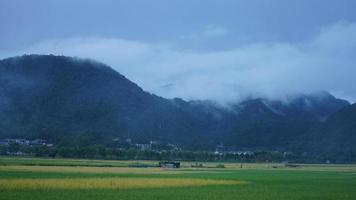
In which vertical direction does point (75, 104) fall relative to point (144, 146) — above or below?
above

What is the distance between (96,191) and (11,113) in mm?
107610

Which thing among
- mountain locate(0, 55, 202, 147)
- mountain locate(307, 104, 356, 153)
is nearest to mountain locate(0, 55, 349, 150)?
mountain locate(0, 55, 202, 147)

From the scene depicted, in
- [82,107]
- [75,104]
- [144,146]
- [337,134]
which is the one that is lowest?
[144,146]

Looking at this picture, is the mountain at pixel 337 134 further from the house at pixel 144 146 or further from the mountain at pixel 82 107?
the house at pixel 144 146

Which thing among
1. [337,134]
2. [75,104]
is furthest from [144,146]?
[337,134]

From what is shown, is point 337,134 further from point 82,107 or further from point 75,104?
point 75,104

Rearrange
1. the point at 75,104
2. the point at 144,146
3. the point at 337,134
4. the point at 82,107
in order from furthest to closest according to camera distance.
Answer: the point at 337,134, the point at 75,104, the point at 144,146, the point at 82,107

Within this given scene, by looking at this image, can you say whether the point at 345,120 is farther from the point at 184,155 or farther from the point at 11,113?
the point at 11,113

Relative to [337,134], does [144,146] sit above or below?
below

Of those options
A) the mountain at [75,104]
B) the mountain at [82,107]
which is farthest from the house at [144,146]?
the mountain at [75,104]

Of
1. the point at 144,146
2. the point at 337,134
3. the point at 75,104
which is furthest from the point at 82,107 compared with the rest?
the point at 337,134

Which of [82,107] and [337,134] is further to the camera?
[337,134]

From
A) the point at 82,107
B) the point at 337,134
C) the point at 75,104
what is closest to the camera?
the point at 82,107

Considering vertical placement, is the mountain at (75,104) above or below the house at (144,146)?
above
